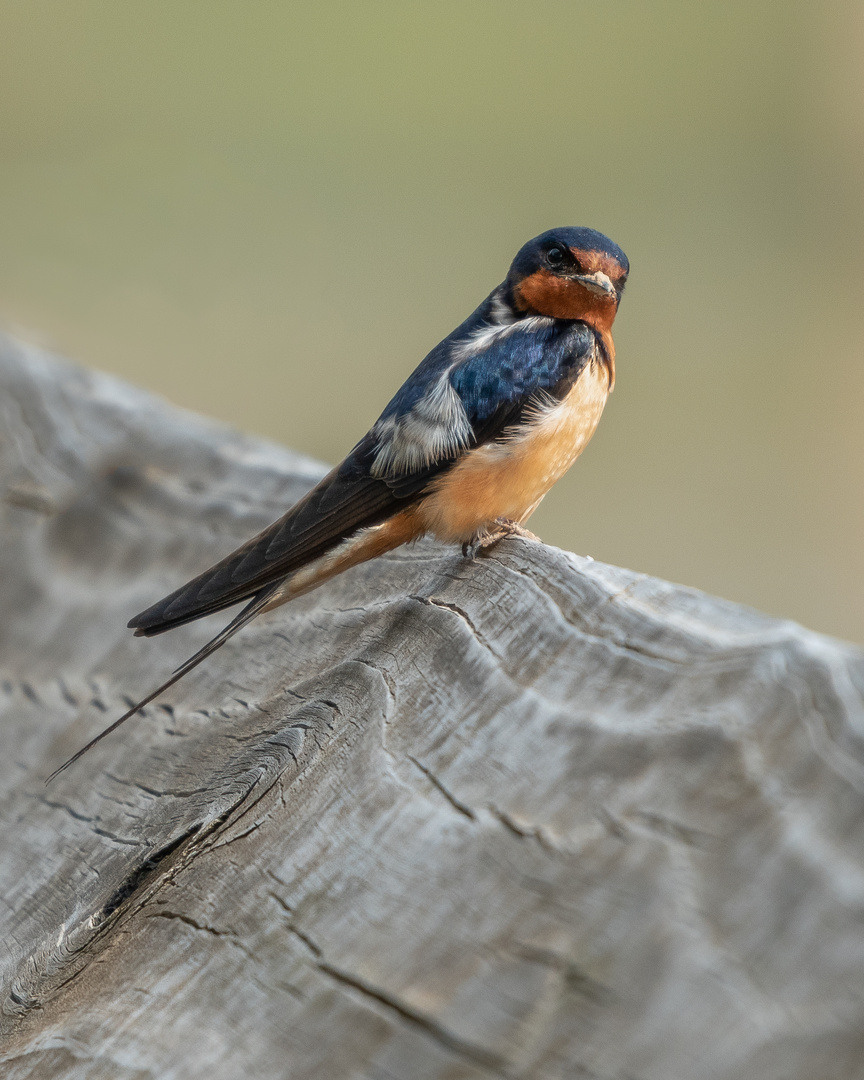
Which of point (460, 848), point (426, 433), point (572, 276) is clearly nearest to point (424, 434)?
point (426, 433)

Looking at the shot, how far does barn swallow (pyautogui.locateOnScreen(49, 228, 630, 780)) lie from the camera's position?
1.41 metres

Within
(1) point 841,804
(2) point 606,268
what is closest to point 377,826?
(1) point 841,804

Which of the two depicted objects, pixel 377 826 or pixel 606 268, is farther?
pixel 606 268

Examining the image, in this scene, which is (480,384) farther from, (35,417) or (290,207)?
(290,207)

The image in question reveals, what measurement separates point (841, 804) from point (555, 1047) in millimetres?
229

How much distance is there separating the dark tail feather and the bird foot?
A: 0.26m

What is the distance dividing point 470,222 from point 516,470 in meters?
4.55

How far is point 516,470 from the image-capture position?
1737 mm

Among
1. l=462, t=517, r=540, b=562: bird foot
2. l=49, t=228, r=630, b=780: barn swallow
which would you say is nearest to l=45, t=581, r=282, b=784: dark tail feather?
l=49, t=228, r=630, b=780: barn swallow

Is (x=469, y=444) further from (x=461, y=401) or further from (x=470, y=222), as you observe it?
(x=470, y=222)

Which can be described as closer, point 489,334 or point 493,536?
point 493,536

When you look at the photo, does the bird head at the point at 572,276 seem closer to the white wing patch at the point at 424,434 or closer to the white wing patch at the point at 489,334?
the white wing patch at the point at 489,334

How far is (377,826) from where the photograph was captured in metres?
0.89

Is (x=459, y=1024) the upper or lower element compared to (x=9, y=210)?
lower
